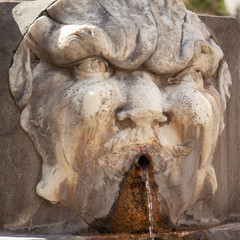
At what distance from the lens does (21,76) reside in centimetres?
318

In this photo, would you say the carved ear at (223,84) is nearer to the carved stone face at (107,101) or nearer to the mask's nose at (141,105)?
the carved stone face at (107,101)

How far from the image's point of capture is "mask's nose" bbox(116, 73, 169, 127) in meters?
3.12

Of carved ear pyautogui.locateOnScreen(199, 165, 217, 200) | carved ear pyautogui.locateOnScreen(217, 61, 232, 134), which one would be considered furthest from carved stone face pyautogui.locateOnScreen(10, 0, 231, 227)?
carved ear pyautogui.locateOnScreen(217, 61, 232, 134)

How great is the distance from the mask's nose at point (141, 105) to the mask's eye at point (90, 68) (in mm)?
150

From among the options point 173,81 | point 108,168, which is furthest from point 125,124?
point 173,81

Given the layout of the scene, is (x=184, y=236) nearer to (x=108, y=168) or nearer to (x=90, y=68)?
(x=108, y=168)

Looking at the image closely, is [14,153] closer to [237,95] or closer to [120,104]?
[120,104]

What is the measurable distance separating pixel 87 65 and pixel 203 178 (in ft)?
2.77

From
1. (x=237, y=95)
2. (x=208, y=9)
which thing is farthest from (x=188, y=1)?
(x=237, y=95)

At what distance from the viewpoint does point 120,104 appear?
3137 mm

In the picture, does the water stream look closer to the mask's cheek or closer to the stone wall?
the mask's cheek

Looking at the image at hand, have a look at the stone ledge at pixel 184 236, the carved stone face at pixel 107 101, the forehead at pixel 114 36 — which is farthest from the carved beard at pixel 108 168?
the forehead at pixel 114 36

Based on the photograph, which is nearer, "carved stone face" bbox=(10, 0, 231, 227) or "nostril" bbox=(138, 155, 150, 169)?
"carved stone face" bbox=(10, 0, 231, 227)

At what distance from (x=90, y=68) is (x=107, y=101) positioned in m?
0.19
